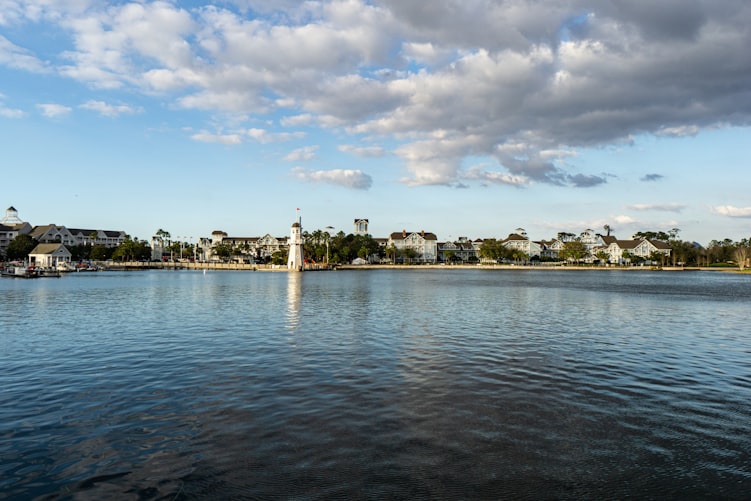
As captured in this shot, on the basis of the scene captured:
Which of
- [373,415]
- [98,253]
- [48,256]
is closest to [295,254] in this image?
[48,256]

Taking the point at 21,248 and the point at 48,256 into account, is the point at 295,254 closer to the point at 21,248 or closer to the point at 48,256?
A: the point at 48,256

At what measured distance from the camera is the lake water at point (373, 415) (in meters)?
9.17

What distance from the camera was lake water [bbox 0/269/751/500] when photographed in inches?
361

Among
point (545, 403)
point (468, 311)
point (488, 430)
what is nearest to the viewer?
point (488, 430)

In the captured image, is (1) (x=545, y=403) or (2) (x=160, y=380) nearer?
(1) (x=545, y=403)

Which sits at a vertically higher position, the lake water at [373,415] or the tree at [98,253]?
the tree at [98,253]

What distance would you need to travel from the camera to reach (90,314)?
37281mm

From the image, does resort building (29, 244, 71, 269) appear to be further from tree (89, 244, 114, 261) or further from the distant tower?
the distant tower

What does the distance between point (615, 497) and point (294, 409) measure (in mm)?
8500

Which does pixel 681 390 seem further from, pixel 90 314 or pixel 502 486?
pixel 90 314

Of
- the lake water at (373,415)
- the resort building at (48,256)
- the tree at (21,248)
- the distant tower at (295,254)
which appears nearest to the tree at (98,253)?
the tree at (21,248)

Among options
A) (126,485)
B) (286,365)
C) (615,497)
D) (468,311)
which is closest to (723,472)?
(615,497)

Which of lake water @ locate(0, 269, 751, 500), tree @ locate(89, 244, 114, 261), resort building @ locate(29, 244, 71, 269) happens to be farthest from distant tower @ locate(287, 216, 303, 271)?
lake water @ locate(0, 269, 751, 500)

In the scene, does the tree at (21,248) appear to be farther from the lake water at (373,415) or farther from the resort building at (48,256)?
the lake water at (373,415)
